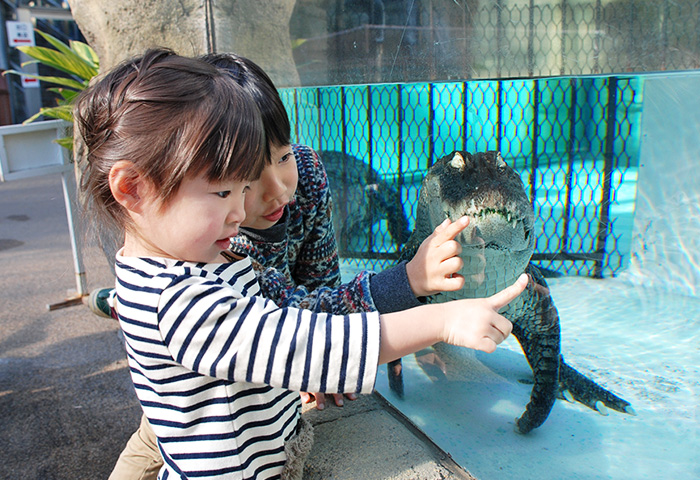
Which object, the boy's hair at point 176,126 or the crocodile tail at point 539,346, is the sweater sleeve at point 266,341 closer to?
the boy's hair at point 176,126

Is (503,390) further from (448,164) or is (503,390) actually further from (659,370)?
(448,164)

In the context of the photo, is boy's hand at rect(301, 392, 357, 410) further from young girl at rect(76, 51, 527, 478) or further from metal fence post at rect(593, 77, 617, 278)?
metal fence post at rect(593, 77, 617, 278)

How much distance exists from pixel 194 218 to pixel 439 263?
491 mm

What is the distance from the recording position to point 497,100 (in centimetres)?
187

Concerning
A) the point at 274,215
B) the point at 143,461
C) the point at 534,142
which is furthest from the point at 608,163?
the point at 143,461

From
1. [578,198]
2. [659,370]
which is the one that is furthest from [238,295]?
[659,370]

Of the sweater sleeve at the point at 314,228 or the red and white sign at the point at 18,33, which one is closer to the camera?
the sweater sleeve at the point at 314,228

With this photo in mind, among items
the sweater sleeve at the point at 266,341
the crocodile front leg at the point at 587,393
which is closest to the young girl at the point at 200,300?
the sweater sleeve at the point at 266,341

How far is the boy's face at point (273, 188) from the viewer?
122 cm

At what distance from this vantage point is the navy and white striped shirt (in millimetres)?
902

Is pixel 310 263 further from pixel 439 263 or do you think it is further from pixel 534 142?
pixel 534 142

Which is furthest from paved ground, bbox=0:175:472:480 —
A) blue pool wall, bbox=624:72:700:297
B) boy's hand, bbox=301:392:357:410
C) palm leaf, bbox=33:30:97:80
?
palm leaf, bbox=33:30:97:80

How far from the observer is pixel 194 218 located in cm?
96

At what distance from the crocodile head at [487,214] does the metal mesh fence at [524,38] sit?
0.27 m
